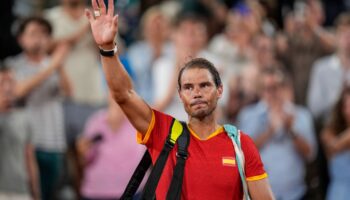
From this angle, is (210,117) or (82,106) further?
(82,106)

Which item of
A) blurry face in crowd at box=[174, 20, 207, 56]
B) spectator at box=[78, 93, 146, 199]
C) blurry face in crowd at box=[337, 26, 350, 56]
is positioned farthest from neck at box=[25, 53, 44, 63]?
blurry face in crowd at box=[337, 26, 350, 56]

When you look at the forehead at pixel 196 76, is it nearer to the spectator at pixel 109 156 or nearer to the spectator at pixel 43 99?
the spectator at pixel 109 156

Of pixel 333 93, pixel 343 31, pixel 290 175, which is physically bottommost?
pixel 290 175

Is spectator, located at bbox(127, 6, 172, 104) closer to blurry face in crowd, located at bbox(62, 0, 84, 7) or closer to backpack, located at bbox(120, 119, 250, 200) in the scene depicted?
blurry face in crowd, located at bbox(62, 0, 84, 7)

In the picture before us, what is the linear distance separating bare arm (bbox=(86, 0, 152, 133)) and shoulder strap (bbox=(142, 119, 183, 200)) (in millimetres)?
159

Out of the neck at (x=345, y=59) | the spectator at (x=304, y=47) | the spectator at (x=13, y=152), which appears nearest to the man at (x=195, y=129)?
the spectator at (x=13, y=152)

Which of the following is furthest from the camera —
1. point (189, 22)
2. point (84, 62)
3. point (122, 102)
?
point (84, 62)

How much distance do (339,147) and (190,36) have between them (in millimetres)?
1962

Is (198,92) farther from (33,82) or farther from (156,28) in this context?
(156,28)

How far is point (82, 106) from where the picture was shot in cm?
1121

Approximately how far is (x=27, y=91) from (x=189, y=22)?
2.02 metres

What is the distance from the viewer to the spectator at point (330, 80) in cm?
1096

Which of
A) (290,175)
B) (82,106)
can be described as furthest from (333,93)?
(82,106)

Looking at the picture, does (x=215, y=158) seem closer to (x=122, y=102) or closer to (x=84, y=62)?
(x=122, y=102)
